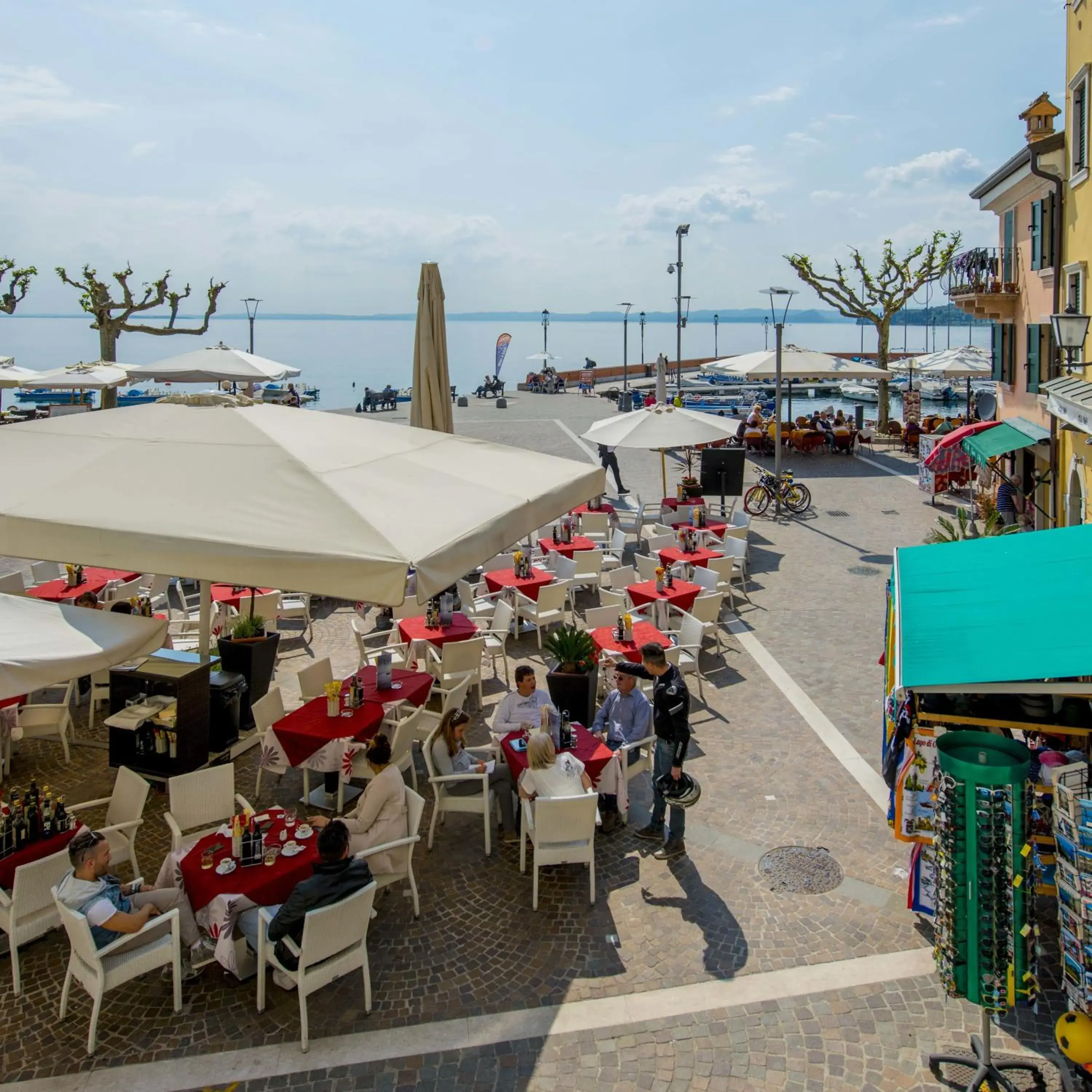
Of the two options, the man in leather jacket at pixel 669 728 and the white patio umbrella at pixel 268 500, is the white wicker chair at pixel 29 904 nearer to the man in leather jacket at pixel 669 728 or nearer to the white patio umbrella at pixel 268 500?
the white patio umbrella at pixel 268 500

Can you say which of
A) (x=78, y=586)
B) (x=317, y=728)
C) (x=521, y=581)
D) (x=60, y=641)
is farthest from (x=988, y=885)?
(x=78, y=586)

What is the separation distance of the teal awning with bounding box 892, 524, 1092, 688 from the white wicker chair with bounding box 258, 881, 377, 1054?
3371 millimetres

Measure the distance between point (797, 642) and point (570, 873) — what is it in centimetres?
592

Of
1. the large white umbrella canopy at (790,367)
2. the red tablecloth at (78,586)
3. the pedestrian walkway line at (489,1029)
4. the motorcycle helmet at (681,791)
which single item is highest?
the large white umbrella canopy at (790,367)

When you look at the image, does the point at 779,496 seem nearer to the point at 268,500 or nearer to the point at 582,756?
the point at 582,756

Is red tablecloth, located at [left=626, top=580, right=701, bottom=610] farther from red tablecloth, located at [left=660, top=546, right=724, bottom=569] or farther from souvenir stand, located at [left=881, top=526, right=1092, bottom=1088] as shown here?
souvenir stand, located at [left=881, top=526, right=1092, bottom=1088]

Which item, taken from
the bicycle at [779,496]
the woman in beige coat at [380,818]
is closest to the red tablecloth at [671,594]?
the woman in beige coat at [380,818]

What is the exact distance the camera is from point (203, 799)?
22.0 ft

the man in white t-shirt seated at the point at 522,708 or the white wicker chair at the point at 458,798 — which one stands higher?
the man in white t-shirt seated at the point at 522,708

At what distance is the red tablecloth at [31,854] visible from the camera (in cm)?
562

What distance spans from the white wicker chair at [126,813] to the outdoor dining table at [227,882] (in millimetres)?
645

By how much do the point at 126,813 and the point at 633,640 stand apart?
507 cm

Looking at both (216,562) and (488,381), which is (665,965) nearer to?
(216,562)

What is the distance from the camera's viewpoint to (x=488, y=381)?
54219 mm
